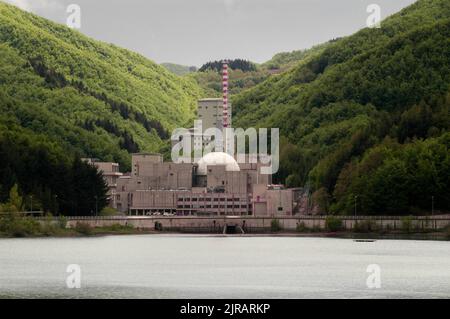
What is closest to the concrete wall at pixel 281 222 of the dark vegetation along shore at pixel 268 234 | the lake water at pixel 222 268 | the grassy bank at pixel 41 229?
A: the dark vegetation along shore at pixel 268 234

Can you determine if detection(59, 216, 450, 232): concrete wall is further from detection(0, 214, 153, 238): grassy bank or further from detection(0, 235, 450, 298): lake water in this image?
detection(0, 235, 450, 298): lake water

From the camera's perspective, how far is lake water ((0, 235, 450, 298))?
9100 centimetres

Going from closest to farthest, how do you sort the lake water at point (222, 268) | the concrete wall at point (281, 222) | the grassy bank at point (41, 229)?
1. the lake water at point (222, 268)
2. the grassy bank at point (41, 229)
3. the concrete wall at point (281, 222)

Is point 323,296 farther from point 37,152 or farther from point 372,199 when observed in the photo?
point 37,152

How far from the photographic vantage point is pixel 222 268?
11206cm

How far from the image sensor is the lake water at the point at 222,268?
91000 mm

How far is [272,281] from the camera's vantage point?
99312 millimetres

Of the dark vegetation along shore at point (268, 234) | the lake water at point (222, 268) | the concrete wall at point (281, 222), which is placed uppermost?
the concrete wall at point (281, 222)

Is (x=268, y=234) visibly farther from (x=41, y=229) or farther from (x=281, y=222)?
(x=41, y=229)

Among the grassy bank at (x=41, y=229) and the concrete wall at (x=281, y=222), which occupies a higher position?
the concrete wall at (x=281, y=222)

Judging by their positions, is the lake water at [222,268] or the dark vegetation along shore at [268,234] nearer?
the lake water at [222,268]

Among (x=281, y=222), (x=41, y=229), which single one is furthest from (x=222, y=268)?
(x=281, y=222)

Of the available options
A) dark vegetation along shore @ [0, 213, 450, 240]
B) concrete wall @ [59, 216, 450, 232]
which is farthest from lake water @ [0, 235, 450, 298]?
concrete wall @ [59, 216, 450, 232]

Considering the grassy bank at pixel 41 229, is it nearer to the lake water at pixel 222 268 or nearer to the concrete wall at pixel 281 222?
the concrete wall at pixel 281 222
